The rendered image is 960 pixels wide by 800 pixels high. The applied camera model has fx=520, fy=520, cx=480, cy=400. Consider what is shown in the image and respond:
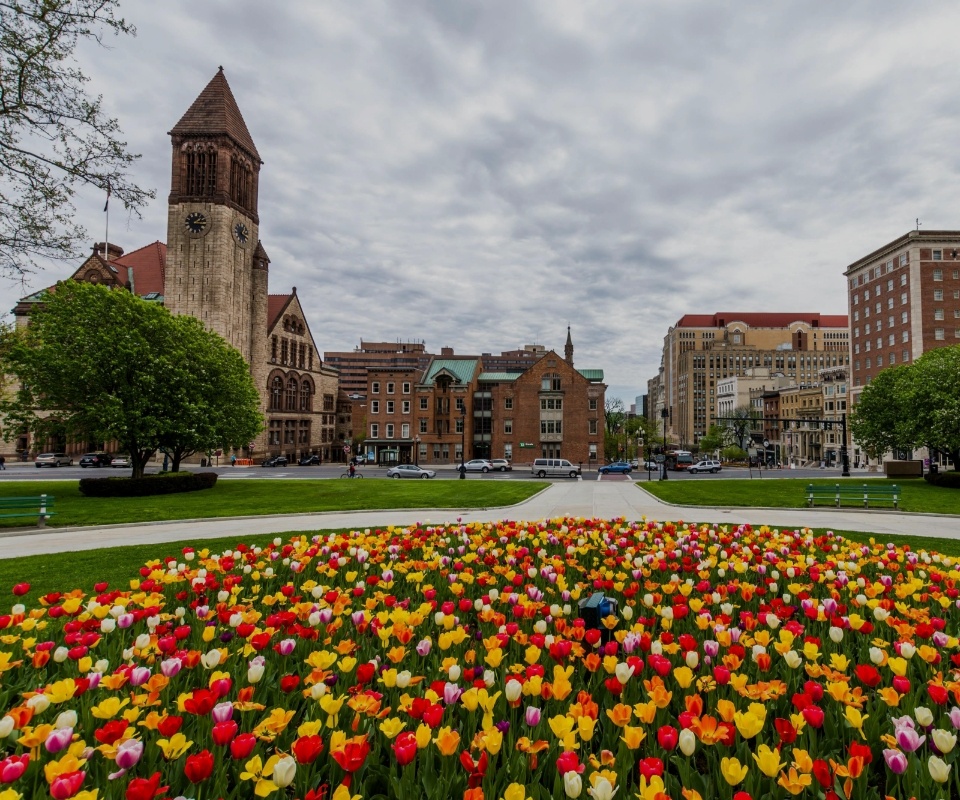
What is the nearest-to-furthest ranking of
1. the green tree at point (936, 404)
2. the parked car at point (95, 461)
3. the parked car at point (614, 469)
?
the green tree at point (936, 404) < the parked car at point (614, 469) < the parked car at point (95, 461)

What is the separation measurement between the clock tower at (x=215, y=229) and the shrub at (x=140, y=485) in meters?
45.3

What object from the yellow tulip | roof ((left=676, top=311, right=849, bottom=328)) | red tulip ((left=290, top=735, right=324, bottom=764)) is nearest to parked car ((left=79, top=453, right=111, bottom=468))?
red tulip ((left=290, top=735, right=324, bottom=764))

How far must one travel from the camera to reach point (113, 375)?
90.5ft

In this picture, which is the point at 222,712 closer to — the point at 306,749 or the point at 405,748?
the point at 306,749

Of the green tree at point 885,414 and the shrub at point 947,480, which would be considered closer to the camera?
the shrub at point 947,480

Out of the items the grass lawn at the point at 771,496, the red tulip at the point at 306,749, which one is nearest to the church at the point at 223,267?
the grass lawn at the point at 771,496

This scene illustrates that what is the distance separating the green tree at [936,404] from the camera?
32375 mm

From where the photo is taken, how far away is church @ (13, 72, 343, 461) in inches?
2894

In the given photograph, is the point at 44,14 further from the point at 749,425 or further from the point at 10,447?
the point at 749,425

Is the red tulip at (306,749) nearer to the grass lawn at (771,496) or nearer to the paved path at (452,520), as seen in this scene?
the paved path at (452,520)

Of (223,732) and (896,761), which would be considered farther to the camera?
(223,732)

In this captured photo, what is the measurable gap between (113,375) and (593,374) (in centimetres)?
5348

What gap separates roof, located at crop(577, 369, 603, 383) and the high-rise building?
8618 centimetres

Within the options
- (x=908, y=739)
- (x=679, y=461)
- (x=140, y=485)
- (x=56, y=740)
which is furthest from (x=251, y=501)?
(x=679, y=461)
